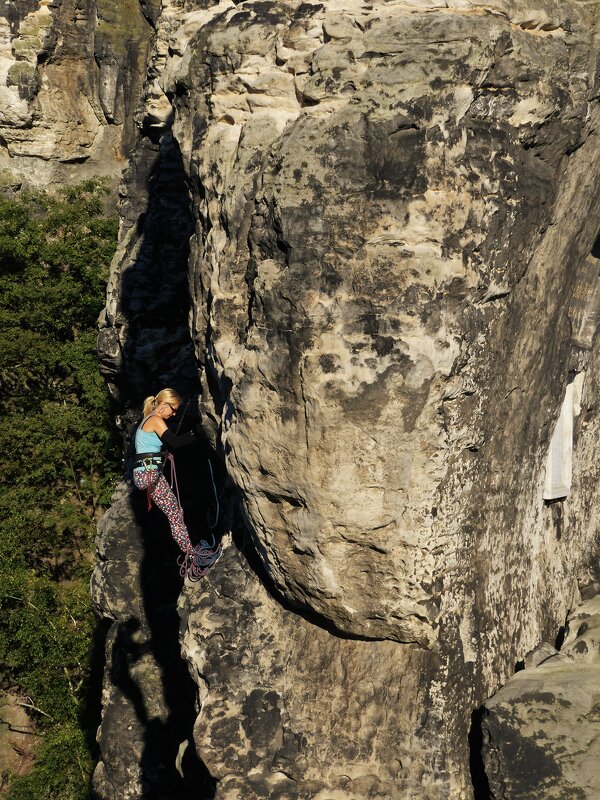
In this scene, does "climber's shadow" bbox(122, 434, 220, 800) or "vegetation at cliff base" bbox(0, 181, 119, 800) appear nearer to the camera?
"climber's shadow" bbox(122, 434, 220, 800)

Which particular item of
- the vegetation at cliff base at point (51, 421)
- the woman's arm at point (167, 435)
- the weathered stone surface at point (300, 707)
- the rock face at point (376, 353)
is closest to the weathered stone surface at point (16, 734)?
the vegetation at cliff base at point (51, 421)

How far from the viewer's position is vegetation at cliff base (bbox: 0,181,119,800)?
14.1 meters

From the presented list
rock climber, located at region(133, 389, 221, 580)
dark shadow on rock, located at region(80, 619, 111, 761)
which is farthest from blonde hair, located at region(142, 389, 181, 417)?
dark shadow on rock, located at region(80, 619, 111, 761)

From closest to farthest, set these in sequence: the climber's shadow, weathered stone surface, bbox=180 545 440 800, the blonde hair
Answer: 1. weathered stone surface, bbox=180 545 440 800
2. the blonde hair
3. the climber's shadow

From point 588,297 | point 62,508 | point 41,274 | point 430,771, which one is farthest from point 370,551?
point 41,274

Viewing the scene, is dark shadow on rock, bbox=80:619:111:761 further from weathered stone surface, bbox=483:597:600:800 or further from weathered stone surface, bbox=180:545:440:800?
weathered stone surface, bbox=483:597:600:800

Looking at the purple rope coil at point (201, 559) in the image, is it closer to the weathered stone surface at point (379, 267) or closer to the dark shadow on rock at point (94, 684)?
the weathered stone surface at point (379, 267)

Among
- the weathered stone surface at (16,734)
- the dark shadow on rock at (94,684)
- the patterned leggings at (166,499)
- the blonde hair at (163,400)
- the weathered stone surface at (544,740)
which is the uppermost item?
the blonde hair at (163,400)

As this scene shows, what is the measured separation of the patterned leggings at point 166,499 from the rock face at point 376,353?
0.88 metres

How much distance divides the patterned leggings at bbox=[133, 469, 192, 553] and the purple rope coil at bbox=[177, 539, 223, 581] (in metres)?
0.33

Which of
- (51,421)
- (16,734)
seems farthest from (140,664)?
(51,421)

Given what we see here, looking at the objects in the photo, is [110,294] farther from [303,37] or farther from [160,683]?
[303,37]

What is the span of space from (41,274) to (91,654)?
6.26 metres

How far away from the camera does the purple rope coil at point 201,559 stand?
6.95 m
